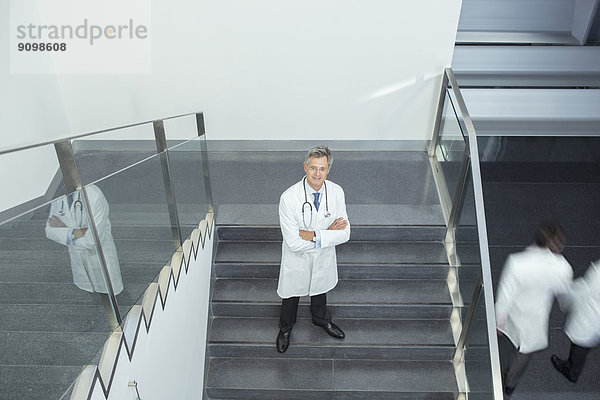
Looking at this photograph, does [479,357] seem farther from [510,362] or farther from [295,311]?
[295,311]

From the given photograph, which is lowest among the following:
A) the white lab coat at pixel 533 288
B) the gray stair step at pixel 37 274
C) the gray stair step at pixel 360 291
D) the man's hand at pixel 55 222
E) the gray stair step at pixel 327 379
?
the gray stair step at pixel 327 379

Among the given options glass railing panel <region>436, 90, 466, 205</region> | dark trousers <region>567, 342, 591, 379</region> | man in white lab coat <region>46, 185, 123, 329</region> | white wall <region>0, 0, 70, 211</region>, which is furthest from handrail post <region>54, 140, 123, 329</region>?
dark trousers <region>567, 342, 591, 379</region>

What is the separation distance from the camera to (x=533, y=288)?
2.79 m

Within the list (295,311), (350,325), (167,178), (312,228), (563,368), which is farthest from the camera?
(350,325)

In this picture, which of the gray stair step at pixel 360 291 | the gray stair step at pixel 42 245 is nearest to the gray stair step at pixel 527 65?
the gray stair step at pixel 360 291

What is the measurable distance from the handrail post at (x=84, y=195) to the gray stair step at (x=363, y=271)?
1.77m

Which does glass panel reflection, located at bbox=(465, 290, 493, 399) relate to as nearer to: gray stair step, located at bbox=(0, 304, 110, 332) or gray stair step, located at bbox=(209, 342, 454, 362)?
gray stair step, located at bbox=(209, 342, 454, 362)

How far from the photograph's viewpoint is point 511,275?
281 centimetres

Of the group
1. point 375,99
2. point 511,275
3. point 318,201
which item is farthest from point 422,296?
point 375,99

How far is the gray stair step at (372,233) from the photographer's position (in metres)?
4.07

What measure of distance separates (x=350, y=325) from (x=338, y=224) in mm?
1197

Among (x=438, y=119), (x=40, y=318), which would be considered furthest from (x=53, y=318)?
(x=438, y=119)

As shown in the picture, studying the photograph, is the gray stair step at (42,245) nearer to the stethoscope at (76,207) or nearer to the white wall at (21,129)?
the stethoscope at (76,207)

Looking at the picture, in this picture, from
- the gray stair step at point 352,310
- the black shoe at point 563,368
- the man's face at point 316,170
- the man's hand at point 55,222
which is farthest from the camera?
the gray stair step at point 352,310
